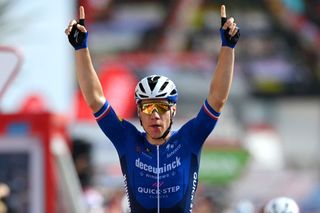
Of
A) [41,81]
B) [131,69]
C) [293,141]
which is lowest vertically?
[293,141]

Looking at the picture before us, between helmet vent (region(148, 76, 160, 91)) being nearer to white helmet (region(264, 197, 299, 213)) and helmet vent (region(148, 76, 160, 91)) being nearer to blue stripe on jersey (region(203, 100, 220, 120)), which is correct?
blue stripe on jersey (region(203, 100, 220, 120))

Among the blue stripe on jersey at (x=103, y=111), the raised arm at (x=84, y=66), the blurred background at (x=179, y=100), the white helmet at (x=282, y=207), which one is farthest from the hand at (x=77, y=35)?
the white helmet at (x=282, y=207)

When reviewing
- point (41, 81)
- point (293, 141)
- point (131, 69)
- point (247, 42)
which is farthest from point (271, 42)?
point (41, 81)

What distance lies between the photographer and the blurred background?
14.7 meters

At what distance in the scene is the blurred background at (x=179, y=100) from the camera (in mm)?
14719

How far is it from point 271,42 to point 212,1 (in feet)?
11.3

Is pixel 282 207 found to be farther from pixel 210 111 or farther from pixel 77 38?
pixel 77 38

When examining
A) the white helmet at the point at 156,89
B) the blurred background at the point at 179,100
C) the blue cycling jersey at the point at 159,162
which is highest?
the white helmet at the point at 156,89

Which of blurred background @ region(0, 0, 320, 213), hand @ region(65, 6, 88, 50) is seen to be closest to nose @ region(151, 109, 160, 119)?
hand @ region(65, 6, 88, 50)

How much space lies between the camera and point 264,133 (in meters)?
45.2

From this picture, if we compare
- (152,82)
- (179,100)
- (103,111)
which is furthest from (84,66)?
(179,100)

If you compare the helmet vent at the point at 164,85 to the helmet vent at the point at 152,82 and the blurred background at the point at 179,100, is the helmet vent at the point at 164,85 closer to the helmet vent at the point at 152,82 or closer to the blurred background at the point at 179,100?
the helmet vent at the point at 152,82

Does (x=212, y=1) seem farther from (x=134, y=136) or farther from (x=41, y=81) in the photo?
(x=134, y=136)

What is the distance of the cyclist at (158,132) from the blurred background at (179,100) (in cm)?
87
